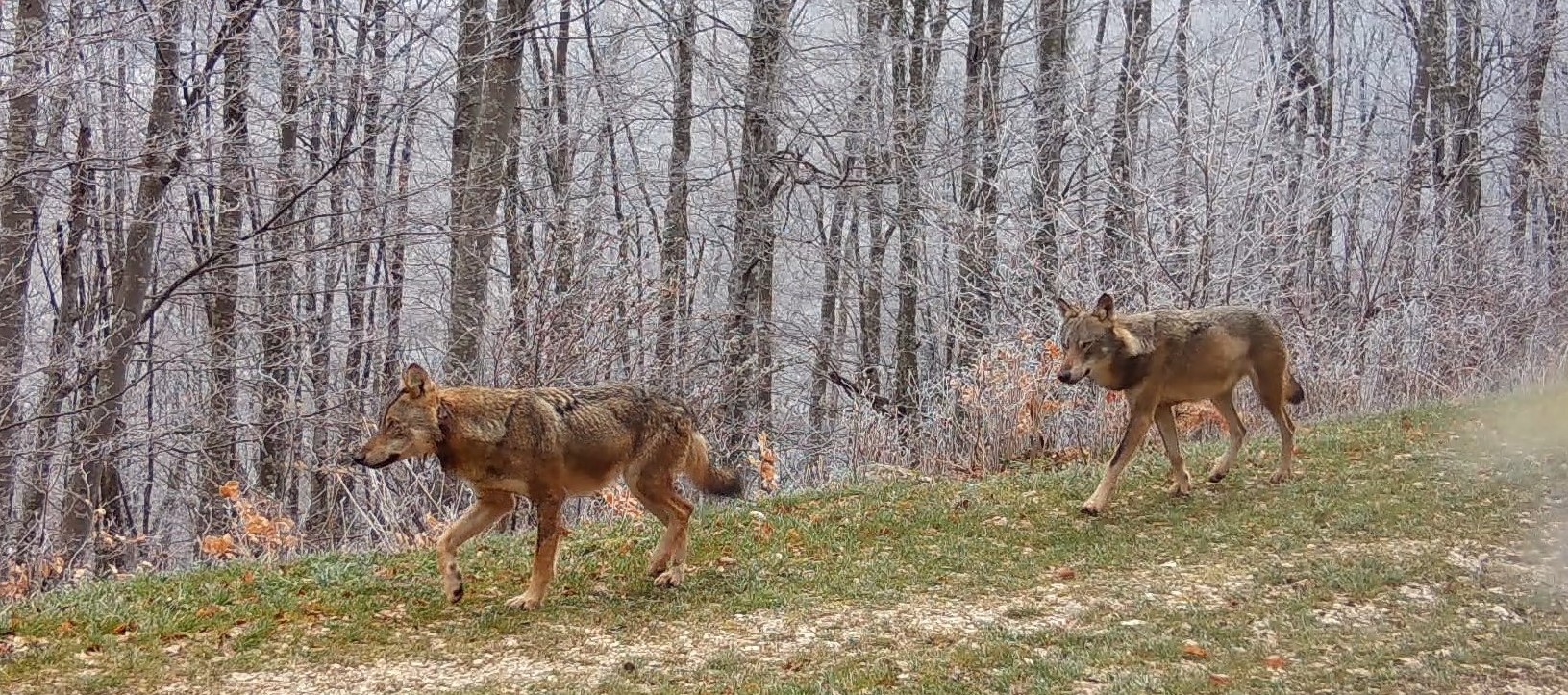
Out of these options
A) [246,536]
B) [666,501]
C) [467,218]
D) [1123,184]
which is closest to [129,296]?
[467,218]

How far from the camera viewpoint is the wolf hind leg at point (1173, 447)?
383 inches

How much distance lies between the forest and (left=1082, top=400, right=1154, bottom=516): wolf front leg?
3631 millimetres

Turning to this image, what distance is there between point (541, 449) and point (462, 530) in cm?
70

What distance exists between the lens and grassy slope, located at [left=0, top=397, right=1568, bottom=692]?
570cm

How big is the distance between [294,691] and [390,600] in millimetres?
1547

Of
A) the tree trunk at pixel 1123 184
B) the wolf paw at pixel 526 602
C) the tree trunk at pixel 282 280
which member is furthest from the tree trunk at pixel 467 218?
the tree trunk at pixel 1123 184

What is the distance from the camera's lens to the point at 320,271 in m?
21.0

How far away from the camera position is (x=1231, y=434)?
10.2 m

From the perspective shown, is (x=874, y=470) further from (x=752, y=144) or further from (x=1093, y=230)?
(x=752, y=144)

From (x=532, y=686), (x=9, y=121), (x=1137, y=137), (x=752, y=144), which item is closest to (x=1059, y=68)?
(x=1137, y=137)

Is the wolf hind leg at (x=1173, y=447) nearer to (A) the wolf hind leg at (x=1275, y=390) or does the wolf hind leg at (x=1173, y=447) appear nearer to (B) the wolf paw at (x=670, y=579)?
(A) the wolf hind leg at (x=1275, y=390)

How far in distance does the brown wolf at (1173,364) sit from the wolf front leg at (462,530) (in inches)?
175

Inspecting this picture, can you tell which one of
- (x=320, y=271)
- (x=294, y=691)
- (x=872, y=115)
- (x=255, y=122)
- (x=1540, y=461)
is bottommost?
(x=294, y=691)

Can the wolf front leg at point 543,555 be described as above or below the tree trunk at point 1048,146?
below
